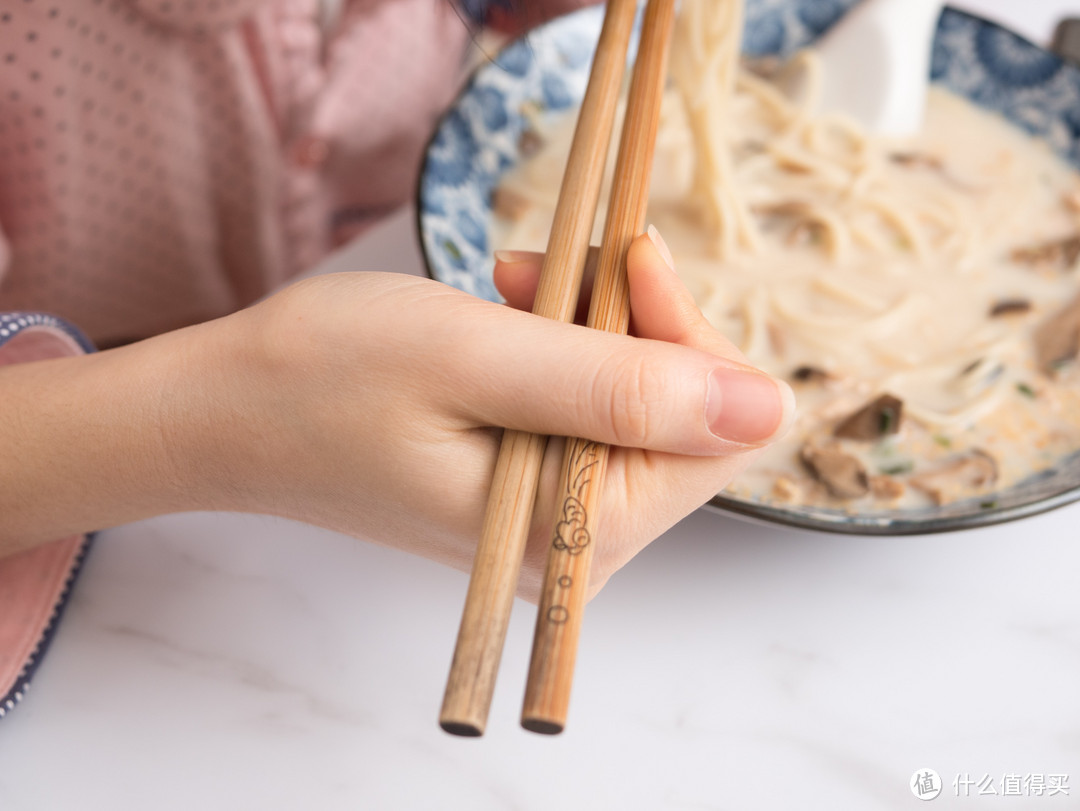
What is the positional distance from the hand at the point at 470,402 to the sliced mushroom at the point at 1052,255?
81cm

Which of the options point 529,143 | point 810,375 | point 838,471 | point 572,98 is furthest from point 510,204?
point 838,471

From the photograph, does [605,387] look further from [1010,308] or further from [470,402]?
[1010,308]

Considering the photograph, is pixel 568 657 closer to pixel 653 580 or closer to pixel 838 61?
pixel 653 580

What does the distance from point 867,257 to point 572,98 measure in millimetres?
531

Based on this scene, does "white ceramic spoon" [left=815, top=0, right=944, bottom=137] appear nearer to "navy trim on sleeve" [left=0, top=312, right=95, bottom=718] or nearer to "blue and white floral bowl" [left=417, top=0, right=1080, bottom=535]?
"blue and white floral bowl" [left=417, top=0, right=1080, bottom=535]

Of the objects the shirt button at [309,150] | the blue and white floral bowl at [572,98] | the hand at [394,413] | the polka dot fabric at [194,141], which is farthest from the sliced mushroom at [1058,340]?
the shirt button at [309,150]

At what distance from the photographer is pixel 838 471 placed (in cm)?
94

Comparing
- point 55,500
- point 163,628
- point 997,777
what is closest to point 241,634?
point 163,628

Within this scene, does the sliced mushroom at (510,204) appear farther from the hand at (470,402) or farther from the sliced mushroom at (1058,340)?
the sliced mushroom at (1058,340)

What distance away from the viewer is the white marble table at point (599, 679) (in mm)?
746

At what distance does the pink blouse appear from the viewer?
1124mm

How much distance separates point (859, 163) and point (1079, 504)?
2.04ft

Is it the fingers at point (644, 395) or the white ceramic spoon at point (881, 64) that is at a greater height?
the white ceramic spoon at point (881, 64)

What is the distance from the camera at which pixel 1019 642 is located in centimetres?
85
